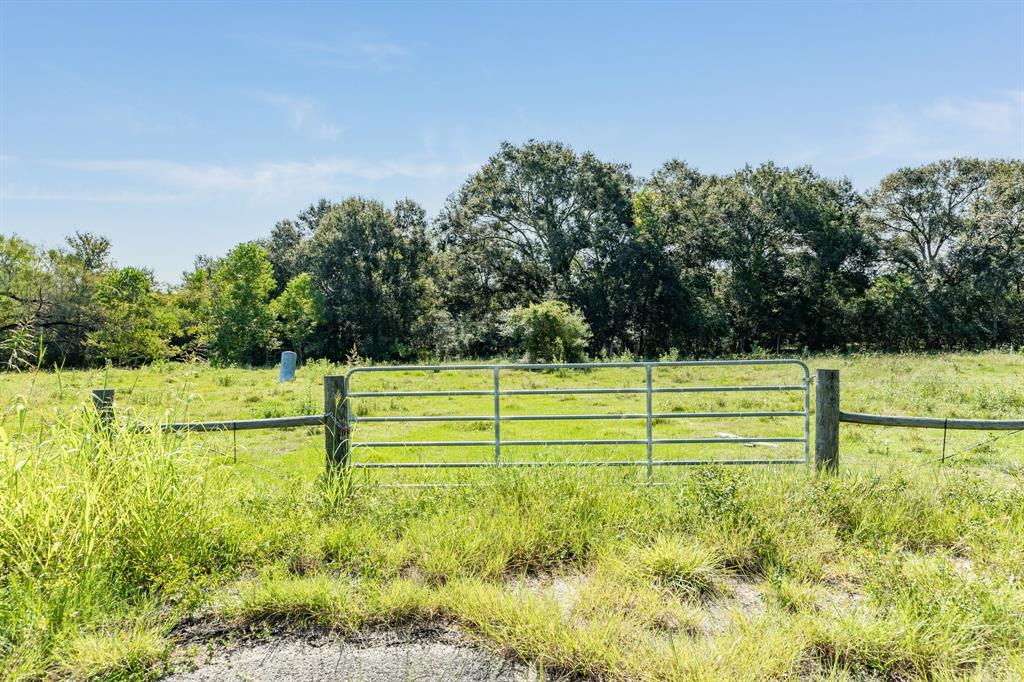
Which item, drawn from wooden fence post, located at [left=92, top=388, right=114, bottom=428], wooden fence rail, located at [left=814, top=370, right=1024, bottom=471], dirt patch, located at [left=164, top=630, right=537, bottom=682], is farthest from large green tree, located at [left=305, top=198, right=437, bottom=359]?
dirt patch, located at [left=164, top=630, right=537, bottom=682]

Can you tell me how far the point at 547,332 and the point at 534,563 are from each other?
2205cm

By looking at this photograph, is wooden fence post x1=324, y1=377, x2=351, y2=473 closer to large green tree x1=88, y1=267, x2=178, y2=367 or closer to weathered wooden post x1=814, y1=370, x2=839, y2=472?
weathered wooden post x1=814, y1=370, x2=839, y2=472

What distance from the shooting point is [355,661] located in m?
3.26

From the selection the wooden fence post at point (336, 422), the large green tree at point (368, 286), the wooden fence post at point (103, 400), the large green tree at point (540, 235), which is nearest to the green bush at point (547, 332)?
the large green tree at point (540, 235)

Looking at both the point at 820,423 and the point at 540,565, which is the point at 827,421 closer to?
the point at 820,423

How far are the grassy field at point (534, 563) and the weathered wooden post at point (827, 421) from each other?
1.64ft

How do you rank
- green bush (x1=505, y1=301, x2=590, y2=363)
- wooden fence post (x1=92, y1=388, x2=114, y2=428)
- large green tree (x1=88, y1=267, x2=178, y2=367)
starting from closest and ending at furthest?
wooden fence post (x1=92, y1=388, x2=114, y2=428), green bush (x1=505, y1=301, x2=590, y2=363), large green tree (x1=88, y1=267, x2=178, y2=367)

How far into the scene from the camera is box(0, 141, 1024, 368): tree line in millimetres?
34219

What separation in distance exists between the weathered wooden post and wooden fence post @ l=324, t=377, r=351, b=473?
4.34 meters

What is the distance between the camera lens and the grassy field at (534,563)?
124 inches

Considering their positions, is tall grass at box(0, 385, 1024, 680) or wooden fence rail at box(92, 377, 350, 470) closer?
tall grass at box(0, 385, 1024, 680)

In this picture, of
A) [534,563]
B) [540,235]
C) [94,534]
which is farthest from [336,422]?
[540,235]

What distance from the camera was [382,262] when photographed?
37.8 meters

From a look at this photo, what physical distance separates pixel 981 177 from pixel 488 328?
28.9m
